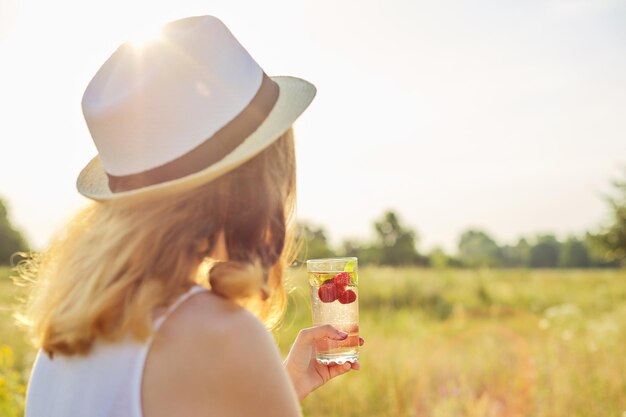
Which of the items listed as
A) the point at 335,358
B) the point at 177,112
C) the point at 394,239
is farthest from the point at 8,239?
the point at 177,112

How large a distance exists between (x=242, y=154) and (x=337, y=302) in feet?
2.36

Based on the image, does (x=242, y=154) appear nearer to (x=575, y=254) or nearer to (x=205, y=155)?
(x=205, y=155)

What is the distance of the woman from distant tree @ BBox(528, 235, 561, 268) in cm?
7615

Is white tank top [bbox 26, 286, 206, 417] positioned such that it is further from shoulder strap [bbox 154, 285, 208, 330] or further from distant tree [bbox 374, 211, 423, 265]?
distant tree [bbox 374, 211, 423, 265]

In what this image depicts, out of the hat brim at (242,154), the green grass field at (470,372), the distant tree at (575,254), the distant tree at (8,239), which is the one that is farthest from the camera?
the distant tree at (575,254)

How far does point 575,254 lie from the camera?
67.7 m

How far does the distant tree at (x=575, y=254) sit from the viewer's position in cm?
6744

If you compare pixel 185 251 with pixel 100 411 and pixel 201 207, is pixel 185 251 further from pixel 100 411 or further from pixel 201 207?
pixel 100 411

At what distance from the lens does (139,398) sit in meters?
1.30

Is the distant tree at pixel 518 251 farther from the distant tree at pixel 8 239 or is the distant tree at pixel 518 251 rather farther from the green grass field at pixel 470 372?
the green grass field at pixel 470 372

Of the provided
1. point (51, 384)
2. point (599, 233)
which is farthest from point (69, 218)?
point (599, 233)

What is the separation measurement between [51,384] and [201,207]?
1.63 feet

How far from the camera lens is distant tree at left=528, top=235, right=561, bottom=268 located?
74.3 meters

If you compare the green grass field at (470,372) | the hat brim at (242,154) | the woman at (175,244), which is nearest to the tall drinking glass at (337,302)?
the woman at (175,244)
